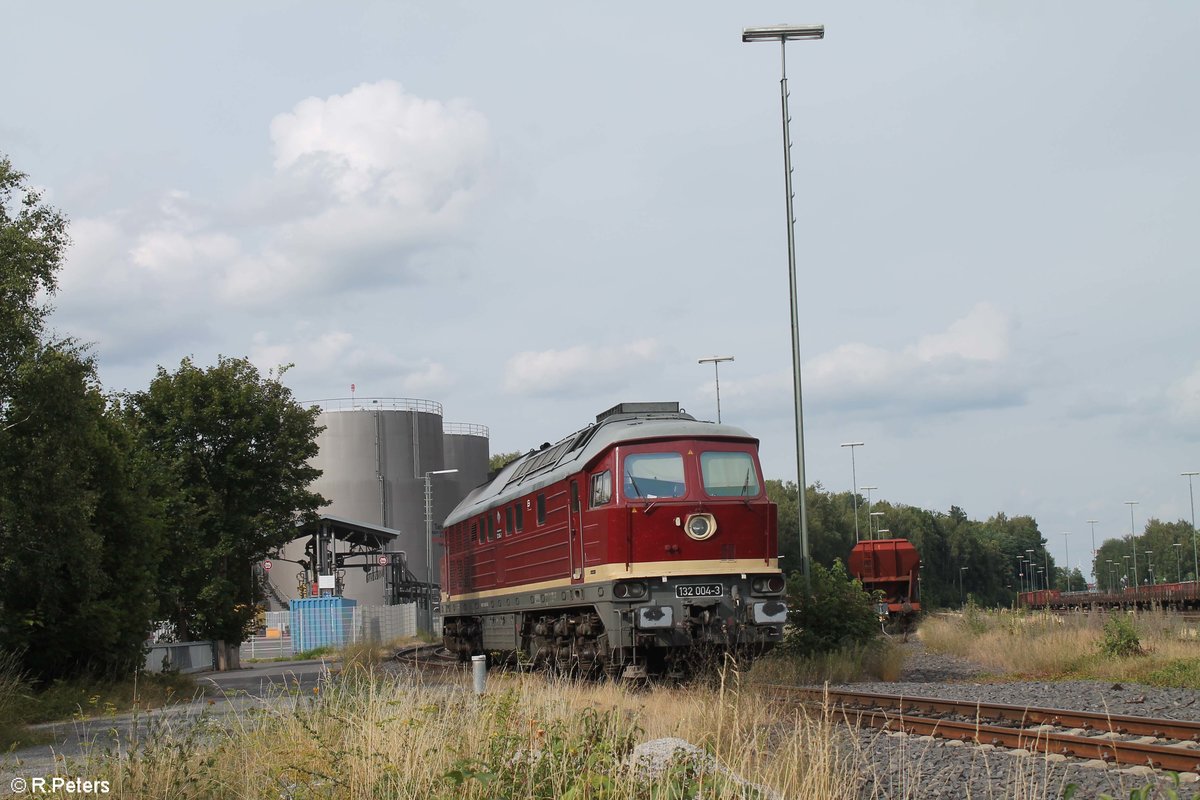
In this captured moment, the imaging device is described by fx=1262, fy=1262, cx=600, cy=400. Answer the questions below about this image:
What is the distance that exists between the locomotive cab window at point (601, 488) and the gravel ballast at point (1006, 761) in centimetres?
420

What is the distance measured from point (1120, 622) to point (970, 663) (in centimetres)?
303

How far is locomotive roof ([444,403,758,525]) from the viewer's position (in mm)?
17969

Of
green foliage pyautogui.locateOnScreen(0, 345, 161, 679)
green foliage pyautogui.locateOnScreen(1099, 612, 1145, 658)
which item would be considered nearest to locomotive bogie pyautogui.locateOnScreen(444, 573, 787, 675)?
green foliage pyautogui.locateOnScreen(1099, 612, 1145, 658)

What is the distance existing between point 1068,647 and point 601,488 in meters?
8.63

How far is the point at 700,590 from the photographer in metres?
17.3

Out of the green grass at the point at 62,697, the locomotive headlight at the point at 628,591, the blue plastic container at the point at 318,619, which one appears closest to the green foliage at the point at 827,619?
the locomotive headlight at the point at 628,591

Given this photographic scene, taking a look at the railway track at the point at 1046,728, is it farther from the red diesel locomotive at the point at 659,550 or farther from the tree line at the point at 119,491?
the tree line at the point at 119,491

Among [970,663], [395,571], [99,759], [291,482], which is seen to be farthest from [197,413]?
[395,571]

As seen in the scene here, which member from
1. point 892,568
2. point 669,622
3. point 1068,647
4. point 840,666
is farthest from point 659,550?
point 892,568

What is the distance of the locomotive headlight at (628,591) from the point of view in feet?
55.8

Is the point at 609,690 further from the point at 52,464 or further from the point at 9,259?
the point at 9,259

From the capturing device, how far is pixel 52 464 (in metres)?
19.7

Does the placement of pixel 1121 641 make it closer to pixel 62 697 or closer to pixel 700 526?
pixel 700 526

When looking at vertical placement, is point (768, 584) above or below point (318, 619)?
above
